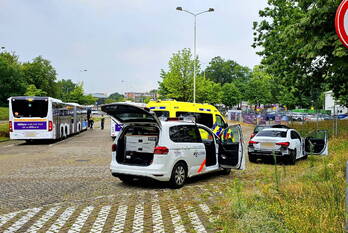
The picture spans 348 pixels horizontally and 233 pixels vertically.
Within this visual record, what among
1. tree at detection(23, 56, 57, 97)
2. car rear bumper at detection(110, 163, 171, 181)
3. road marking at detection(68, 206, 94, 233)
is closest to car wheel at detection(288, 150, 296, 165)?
car rear bumper at detection(110, 163, 171, 181)

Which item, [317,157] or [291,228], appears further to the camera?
[317,157]

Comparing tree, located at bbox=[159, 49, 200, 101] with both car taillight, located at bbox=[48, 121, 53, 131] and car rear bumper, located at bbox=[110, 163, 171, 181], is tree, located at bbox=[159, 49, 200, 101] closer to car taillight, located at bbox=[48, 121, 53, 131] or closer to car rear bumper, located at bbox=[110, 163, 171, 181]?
car taillight, located at bbox=[48, 121, 53, 131]

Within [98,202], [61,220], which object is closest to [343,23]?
[61,220]

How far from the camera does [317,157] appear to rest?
14883 mm

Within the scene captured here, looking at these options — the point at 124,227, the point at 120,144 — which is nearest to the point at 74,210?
the point at 124,227

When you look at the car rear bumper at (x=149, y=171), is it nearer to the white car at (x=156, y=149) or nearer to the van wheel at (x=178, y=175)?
the white car at (x=156, y=149)

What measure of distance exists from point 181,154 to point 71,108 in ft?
72.2

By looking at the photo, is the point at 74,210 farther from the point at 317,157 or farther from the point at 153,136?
the point at 317,157

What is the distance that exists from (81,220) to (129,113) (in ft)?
10.7

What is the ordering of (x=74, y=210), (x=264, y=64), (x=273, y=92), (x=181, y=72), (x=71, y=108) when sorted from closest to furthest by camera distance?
(x=74, y=210)
(x=264, y=64)
(x=71, y=108)
(x=181, y=72)
(x=273, y=92)

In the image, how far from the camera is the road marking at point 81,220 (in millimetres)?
5676

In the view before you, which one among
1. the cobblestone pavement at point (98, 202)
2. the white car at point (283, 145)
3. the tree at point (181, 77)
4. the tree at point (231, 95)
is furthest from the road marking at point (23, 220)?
the tree at point (231, 95)

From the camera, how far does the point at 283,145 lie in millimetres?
12828

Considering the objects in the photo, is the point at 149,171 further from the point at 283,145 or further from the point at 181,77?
the point at 181,77
